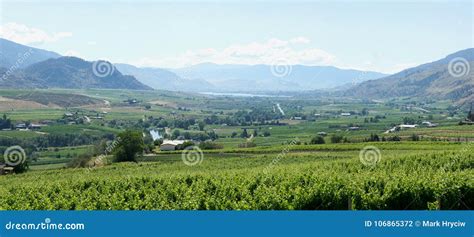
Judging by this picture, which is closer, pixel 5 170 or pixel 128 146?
pixel 5 170

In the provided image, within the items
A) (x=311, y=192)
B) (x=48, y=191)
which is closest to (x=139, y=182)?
(x=48, y=191)

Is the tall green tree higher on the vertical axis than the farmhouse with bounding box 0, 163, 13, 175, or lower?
higher

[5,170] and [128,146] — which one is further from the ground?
[128,146]

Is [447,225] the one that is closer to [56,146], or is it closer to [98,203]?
[98,203]

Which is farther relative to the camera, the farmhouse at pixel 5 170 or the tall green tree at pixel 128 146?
the tall green tree at pixel 128 146

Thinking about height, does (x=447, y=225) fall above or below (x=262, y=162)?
above

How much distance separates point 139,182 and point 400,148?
144 ft

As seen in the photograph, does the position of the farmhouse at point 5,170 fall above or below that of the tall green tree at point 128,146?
below

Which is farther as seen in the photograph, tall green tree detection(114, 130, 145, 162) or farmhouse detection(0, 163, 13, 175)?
tall green tree detection(114, 130, 145, 162)

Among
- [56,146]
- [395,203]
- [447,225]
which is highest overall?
[447,225]

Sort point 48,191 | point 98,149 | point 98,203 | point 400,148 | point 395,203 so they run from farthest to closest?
point 98,149 → point 400,148 → point 48,191 → point 395,203 → point 98,203

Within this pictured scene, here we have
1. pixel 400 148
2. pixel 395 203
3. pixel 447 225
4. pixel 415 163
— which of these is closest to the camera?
pixel 447 225

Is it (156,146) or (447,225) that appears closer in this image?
(447,225)

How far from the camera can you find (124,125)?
561 ft
